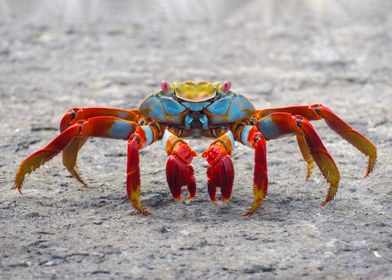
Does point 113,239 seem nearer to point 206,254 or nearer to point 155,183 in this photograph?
point 206,254

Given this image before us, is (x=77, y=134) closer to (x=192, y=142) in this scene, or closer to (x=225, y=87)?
(x=225, y=87)

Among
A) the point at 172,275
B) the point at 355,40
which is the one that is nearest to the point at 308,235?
the point at 172,275

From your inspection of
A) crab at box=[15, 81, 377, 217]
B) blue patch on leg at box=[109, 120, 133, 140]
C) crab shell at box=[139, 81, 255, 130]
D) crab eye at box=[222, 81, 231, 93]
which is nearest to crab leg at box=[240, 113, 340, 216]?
crab at box=[15, 81, 377, 217]

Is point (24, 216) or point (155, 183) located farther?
point (155, 183)

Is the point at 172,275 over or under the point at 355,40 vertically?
under

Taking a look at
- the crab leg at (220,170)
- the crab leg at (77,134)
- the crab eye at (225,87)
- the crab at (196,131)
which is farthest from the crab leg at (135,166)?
the crab eye at (225,87)

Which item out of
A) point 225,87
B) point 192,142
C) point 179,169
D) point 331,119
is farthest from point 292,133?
point 192,142

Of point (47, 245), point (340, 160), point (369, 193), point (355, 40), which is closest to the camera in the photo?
point (47, 245)
